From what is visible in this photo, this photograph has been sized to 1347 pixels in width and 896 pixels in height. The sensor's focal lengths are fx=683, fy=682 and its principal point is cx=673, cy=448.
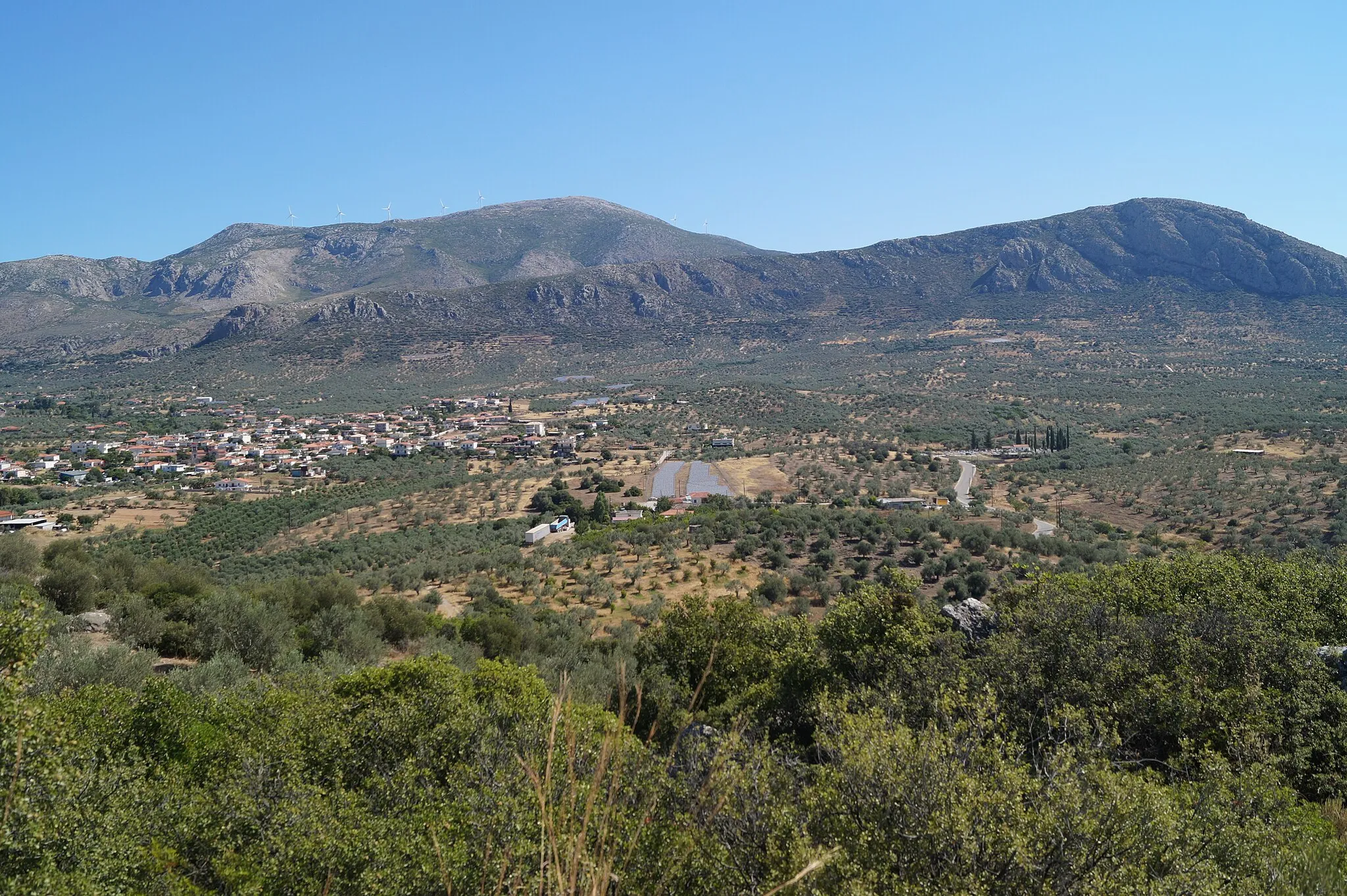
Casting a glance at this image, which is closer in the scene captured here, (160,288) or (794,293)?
(794,293)

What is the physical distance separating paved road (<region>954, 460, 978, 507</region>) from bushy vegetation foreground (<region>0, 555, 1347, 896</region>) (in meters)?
27.3

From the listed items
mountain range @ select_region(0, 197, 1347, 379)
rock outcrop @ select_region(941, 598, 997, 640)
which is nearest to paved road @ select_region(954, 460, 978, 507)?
rock outcrop @ select_region(941, 598, 997, 640)

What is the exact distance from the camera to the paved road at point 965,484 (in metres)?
41.9

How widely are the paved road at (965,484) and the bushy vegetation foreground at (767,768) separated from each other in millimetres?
27337

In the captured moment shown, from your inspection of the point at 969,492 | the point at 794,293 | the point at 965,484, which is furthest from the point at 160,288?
the point at 969,492

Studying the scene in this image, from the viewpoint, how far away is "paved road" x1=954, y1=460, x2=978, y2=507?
4188cm

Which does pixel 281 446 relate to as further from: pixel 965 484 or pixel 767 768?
pixel 767 768

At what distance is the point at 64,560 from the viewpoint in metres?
19.5

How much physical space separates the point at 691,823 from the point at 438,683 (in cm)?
653

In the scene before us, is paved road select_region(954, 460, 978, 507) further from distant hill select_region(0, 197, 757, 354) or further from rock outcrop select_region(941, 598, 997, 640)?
distant hill select_region(0, 197, 757, 354)

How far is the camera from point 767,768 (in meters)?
7.55

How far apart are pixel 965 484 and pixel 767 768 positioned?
142ft

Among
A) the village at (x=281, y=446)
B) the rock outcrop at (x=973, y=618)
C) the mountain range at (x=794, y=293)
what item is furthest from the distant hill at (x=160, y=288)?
the rock outcrop at (x=973, y=618)

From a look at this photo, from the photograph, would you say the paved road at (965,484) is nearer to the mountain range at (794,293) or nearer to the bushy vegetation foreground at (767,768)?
the bushy vegetation foreground at (767,768)
